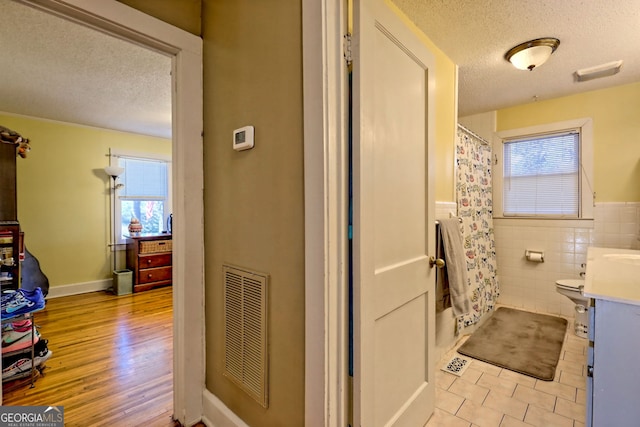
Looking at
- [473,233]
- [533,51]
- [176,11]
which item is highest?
[533,51]

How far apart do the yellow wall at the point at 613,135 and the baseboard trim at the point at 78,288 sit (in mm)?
5969

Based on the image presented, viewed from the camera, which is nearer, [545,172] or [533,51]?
[533,51]

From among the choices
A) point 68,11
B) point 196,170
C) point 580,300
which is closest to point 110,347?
point 196,170

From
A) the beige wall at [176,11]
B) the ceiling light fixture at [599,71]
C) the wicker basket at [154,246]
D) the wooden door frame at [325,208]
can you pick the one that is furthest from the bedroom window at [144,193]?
the ceiling light fixture at [599,71]

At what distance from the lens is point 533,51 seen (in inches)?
83.8

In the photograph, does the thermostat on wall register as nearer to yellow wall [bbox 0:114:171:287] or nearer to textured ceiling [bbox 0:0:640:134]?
textured ceiling [bbox 0:0:640:134]

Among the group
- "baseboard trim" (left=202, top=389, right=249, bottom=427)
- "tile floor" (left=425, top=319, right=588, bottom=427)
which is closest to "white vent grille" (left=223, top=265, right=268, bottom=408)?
"baseboard trim" (left=202, top=389, right=249, bottom=427)

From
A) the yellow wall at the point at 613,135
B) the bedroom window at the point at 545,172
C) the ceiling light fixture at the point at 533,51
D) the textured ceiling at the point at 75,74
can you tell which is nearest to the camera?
the textured ceiling at the point at 75,74

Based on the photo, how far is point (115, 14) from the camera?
126 centimetres

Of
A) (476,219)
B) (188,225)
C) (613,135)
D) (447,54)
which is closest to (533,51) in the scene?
(447,54)

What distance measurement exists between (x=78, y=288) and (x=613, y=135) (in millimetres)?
6356

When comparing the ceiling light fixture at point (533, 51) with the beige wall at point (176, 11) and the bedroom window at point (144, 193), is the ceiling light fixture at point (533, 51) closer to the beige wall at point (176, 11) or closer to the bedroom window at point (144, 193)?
the beige wall at point (176, 11)

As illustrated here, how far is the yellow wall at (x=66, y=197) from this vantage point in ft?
11.8

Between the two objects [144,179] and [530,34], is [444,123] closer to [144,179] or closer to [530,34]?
[530,34]
